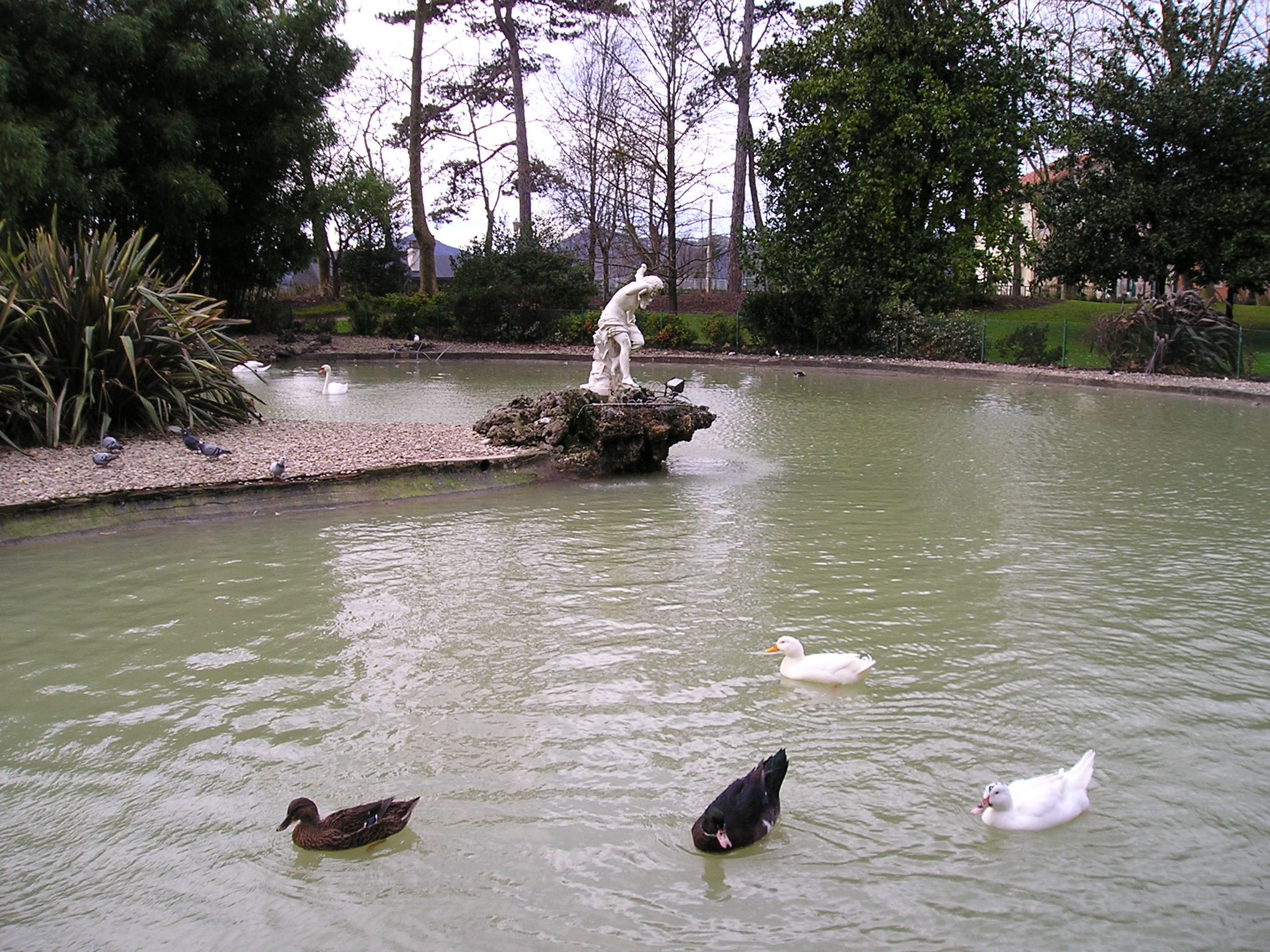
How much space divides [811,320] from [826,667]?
2384 cm

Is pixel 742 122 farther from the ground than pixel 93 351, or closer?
farther from the ground

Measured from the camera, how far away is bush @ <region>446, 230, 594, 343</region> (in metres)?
30.9

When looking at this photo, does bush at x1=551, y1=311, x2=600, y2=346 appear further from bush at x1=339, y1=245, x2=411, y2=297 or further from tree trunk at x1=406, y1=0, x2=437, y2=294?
bush at x1=339, y1=245, x2=411, y2=297

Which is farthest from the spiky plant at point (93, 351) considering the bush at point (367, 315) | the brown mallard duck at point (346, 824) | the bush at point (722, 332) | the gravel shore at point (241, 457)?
the bush at point (367, 315)

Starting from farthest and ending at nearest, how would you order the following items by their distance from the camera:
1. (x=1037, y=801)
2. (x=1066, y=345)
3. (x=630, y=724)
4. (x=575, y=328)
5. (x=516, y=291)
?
(x=516, y=291) → (x=575, y=328) → (x=1066, y=345) → (x=630, y=724) → (x=1037, y=801)

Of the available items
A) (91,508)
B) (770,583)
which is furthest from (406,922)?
(91,508)

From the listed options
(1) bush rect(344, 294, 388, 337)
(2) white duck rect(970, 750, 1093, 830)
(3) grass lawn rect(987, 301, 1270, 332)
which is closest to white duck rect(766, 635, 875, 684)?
(2) white duck rect(970, 750, 1093, 830)

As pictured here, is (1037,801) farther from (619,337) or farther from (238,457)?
(619,337)

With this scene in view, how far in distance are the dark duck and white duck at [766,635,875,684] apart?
1.27m

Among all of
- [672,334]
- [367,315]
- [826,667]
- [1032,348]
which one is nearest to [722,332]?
[672,334]

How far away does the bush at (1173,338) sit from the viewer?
21.7 metres

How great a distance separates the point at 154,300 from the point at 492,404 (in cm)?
674

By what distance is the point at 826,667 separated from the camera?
16.3ft

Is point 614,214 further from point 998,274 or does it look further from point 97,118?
point 97,118
